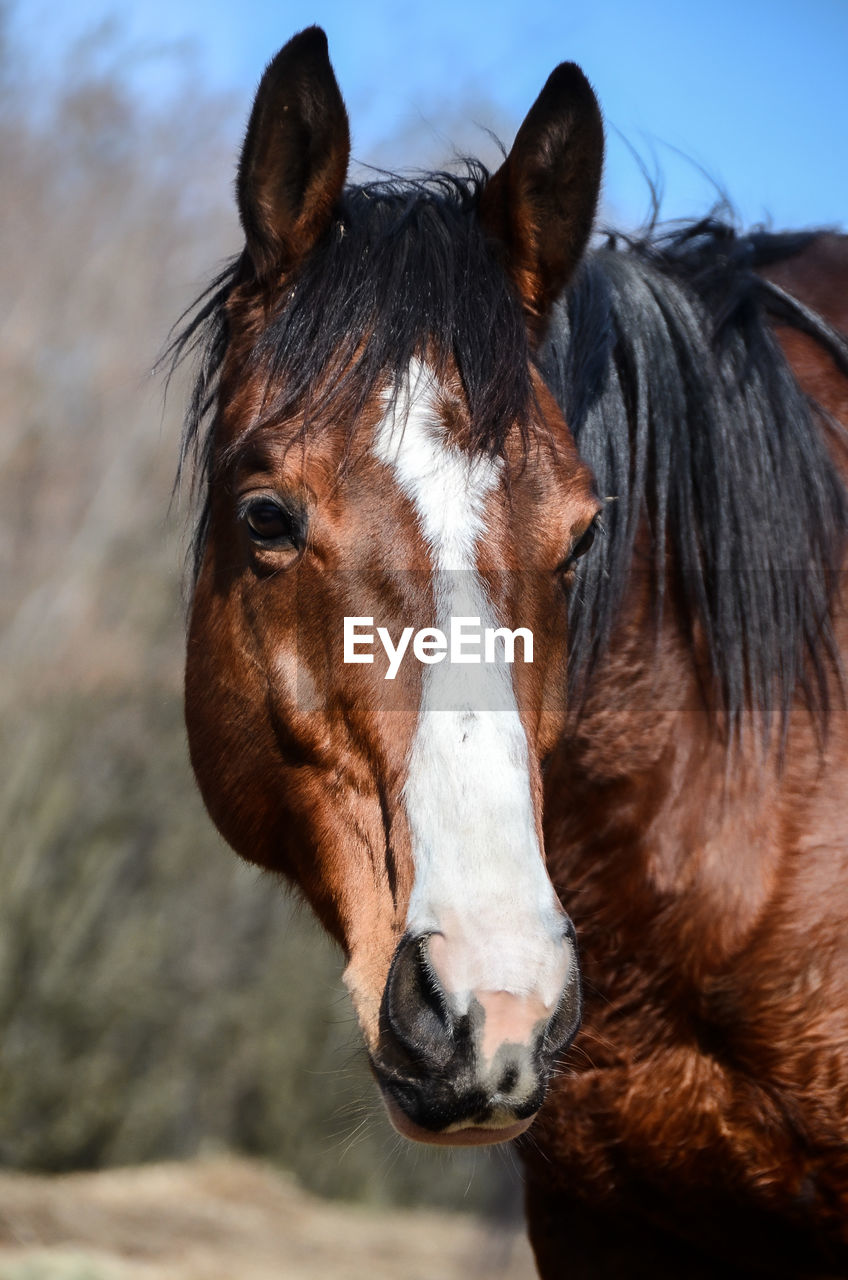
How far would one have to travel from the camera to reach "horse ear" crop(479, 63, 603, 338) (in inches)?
91.4

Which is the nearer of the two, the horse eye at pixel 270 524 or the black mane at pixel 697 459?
the horse eye at pixel 270 524

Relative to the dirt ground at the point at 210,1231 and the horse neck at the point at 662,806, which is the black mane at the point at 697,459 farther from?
the dirt ground at the point at 210,1231

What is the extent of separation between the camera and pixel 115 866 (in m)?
9.78

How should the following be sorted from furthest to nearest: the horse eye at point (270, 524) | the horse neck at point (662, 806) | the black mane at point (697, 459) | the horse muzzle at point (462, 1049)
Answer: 1. the black mane at point (697, 459)
2. the horse neck at point (662, 806)
3. the horse eye at point (270, 524)
4. the horse muzzle at point (462, 1049)

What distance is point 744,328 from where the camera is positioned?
8.93ft

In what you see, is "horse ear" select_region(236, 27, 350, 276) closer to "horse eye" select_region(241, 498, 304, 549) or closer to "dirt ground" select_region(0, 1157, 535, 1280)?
"horse eye" select_region(241, 498, 304, 549)

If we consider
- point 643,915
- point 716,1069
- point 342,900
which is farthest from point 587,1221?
point 342,900

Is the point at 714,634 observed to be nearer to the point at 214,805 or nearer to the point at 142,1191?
the point at 214,805

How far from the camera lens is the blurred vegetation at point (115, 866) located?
30.5 ft

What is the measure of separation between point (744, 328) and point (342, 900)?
1.64 meters

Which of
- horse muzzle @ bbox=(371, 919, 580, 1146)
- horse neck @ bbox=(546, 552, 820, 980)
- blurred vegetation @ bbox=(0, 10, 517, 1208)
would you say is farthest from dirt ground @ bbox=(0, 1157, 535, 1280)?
horse muzzle @ bbox=(371, 919, 580, 1146)

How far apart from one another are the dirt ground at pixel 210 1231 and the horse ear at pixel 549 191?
5.70 m

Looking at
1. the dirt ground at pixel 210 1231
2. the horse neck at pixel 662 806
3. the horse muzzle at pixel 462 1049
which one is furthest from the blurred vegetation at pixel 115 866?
the horse muzzle at pixel 462 1049

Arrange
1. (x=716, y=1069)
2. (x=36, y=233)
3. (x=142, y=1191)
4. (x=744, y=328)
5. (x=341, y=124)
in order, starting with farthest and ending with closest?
1. (x=36, y=233)
2. (x=142, y=1191)
3. (x=744, y=328)
4. (x=716, y=1069)
5. (x=341, y=124)
